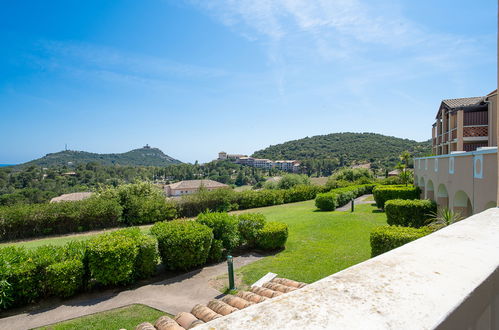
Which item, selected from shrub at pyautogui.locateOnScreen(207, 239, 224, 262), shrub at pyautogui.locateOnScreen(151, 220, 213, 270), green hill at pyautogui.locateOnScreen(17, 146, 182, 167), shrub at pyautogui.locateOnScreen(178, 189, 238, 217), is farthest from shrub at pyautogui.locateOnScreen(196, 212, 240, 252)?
green hill at pyautogui.locateOnScreen(17, 146, 182, 167)

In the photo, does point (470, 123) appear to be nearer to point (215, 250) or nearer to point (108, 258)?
point (215, 250)

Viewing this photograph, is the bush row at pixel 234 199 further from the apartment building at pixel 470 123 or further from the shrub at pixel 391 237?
the apartment building at pixel 470 123

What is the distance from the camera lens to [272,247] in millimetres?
10805

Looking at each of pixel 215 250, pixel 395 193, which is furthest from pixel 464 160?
pixel 395 193

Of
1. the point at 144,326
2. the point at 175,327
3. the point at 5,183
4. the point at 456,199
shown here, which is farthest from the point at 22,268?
the point at 5,183

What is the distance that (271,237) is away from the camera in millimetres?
10602

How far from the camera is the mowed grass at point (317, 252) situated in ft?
27.6

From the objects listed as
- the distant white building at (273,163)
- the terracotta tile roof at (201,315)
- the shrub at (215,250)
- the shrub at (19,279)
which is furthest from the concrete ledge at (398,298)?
the distant white building at (273,163)

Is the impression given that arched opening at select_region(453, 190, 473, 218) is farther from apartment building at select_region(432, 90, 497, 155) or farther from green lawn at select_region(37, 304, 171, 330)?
green lawn at select_region(37, 304, 171, 330)

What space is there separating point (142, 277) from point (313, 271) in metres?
5.34

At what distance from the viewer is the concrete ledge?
0.91 meters

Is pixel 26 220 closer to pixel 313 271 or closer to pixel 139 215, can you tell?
pixel 139 215

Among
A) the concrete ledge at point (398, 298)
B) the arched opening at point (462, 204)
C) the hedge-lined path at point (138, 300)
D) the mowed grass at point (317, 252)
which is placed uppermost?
the concrete ledge at point (398, 298)

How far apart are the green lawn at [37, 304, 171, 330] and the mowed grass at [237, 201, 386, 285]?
2808 mm
